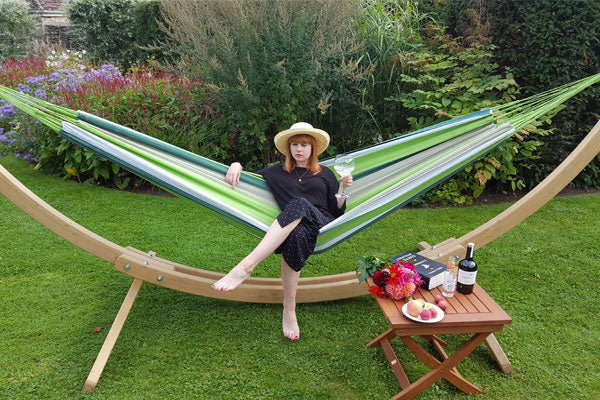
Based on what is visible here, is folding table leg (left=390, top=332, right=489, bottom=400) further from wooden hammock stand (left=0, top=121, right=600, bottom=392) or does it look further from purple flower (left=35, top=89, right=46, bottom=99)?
purple flower (left=35, top=89, right=46, bottom=99)

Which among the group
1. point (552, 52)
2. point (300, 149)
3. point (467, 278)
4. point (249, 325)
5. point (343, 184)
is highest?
point (552, 52)

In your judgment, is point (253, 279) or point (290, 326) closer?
point (290, 326)

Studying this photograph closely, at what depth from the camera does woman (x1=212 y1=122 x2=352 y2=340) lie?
1.98 meters

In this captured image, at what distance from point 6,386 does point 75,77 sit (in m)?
3.44

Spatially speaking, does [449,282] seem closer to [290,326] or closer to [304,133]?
[290,326]

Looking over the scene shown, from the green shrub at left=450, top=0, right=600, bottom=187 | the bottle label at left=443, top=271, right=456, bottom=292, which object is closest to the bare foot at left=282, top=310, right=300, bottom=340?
the bottle label at left=443, top=271, right=456, bottom=292

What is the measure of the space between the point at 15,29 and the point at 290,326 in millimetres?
9695

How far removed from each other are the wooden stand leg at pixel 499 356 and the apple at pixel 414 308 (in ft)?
2.01

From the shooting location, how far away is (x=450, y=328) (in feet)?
5.35

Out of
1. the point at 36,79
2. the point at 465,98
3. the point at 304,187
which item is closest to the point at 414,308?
the point at 304,187

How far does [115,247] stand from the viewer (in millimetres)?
2029

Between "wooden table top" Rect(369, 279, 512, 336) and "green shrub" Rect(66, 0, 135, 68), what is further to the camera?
"green shrub" Rect(66, 0, 135, 68)

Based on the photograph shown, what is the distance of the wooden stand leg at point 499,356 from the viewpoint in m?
1.99

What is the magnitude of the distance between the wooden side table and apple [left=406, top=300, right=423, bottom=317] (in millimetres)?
28
